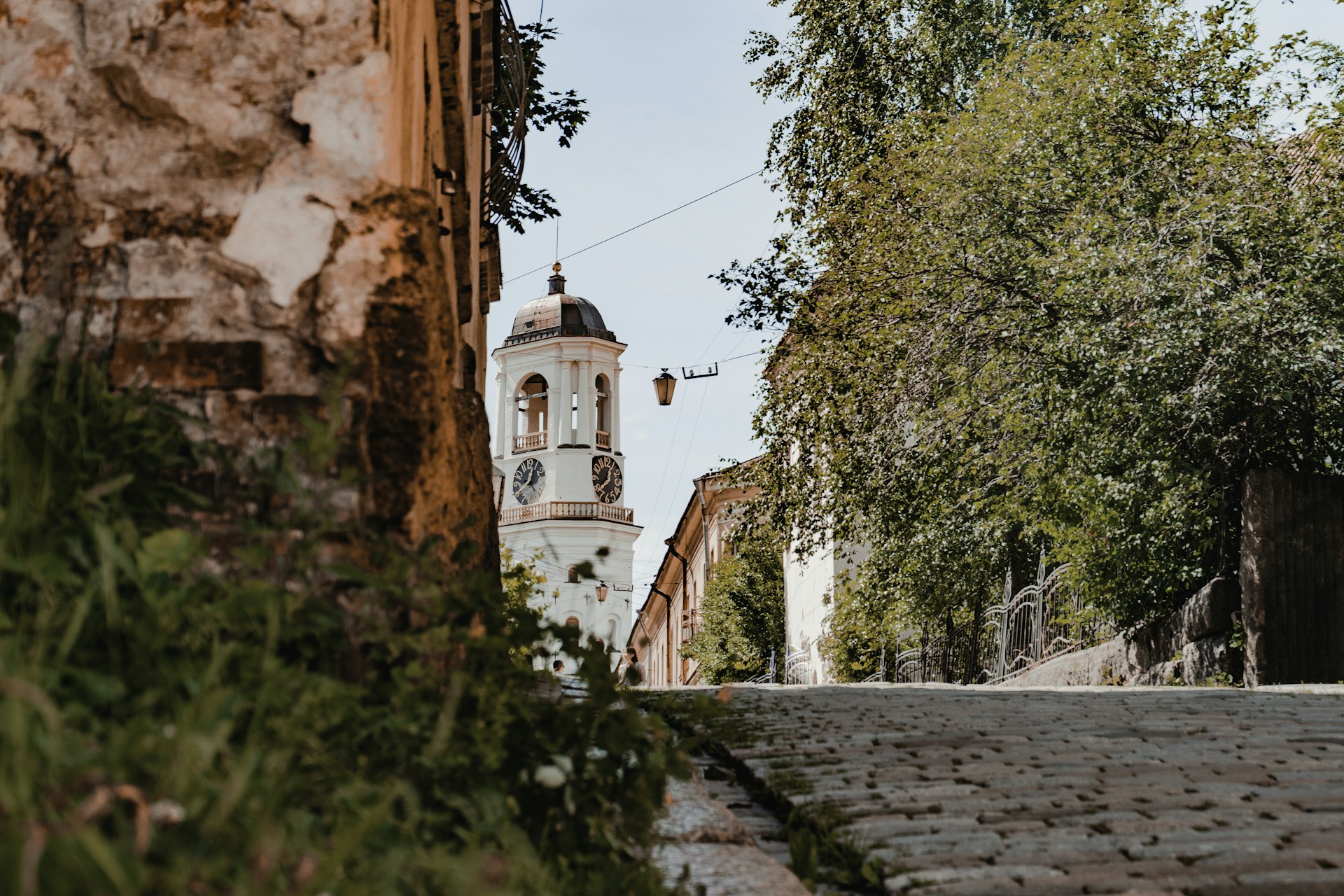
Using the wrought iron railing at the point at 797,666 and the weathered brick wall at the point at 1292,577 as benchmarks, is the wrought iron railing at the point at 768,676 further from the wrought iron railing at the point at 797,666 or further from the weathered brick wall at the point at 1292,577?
the weathered brick wall at the point at 1292,577

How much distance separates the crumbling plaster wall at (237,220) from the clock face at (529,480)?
6095 cm

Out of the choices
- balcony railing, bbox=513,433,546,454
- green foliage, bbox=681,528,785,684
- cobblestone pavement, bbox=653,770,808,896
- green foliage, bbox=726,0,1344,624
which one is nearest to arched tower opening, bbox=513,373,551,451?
balcony railing, bbox=513,433,546,454

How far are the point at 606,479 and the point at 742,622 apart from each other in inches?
1303

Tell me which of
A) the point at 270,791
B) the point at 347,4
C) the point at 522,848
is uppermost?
the point at 347,4

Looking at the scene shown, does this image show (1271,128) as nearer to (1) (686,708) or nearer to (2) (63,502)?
(1) (686,708)

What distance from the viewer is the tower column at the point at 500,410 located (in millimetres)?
62656

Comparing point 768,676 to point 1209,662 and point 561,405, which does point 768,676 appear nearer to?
point 1209,662

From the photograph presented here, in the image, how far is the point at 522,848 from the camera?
6.72 ft

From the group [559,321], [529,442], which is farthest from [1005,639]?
[529,442]

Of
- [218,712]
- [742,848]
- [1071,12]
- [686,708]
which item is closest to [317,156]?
[218,712]

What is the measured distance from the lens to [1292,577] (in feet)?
36.4

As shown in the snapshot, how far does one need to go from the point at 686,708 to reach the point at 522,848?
17.5ft

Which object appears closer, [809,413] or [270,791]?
[270,791]

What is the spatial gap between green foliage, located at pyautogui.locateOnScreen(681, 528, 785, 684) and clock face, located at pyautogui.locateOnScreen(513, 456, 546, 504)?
31.8 meters
